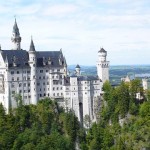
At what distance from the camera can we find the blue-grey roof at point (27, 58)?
110 meters

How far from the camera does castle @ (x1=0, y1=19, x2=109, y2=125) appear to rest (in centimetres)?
10844

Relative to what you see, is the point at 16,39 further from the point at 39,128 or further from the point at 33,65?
the point at 39,128

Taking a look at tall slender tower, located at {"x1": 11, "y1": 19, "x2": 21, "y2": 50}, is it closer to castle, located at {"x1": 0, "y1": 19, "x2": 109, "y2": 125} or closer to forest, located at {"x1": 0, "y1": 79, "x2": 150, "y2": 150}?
castle, located at {"x1": 0, "y1": 19, "x2": 109, "y2": 125}

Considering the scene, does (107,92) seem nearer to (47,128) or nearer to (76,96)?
(76,96)

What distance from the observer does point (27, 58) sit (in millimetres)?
112000

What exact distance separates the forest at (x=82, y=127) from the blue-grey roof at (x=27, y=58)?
10835 millimetres

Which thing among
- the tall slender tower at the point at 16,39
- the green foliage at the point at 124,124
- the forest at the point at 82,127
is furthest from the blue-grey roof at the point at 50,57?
the green foliage at the point at 124,124

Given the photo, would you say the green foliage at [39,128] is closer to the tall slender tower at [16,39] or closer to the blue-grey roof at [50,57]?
the blue-grey roof at [50,57]

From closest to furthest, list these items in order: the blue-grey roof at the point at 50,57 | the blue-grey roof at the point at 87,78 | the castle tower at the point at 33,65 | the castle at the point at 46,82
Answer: the castle at the point at 46,82
the castle tower at the point at 33,65
the blue-grey roof at the point at 87,78
the blue-grey roof at the point at 50,57

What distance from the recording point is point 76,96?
110m

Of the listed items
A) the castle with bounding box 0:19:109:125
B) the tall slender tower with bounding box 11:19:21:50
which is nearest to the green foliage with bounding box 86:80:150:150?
the castle with bounding box 0:19:109:125

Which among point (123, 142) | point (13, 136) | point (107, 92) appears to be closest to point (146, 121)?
point (123, 142)

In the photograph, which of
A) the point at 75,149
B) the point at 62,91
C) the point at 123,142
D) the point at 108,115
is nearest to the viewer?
the point at 123,142

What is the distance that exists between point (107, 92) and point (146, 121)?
15156mm
